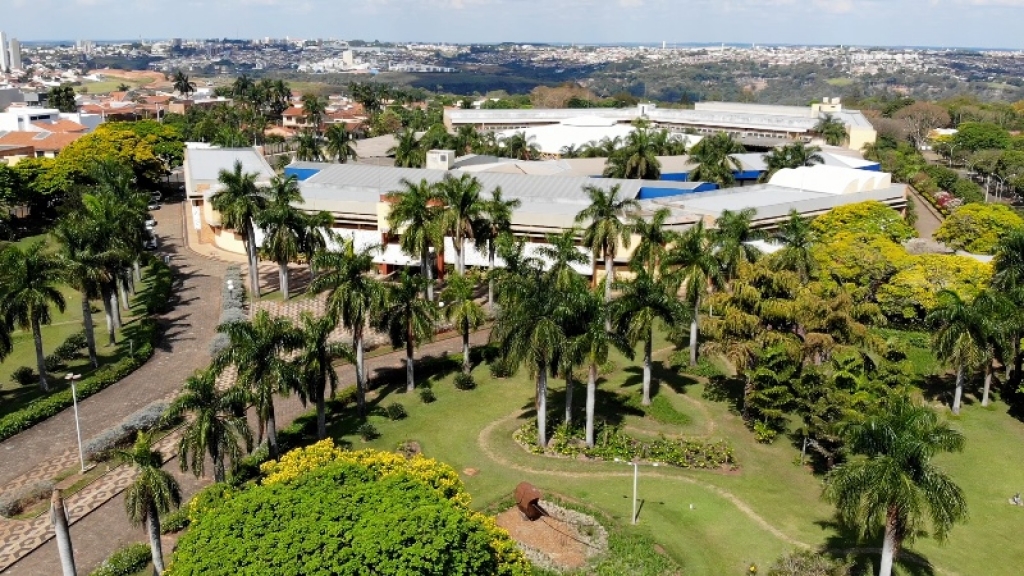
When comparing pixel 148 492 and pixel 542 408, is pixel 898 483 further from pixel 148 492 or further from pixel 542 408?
pixel 148 492

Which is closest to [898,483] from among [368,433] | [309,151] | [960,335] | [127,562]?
[960,335]

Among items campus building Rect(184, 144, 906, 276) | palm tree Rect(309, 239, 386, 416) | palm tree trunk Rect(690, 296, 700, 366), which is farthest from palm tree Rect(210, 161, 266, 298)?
palm tree trunk Rect(690, 296, 700, 366)

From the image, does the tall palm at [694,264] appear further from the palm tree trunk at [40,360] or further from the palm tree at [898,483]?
the palm tree trunk at [40,360]

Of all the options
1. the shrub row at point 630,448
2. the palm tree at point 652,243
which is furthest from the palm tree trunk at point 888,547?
the palm tree at point 652,243

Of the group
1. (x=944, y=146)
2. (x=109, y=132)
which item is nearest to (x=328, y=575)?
(x=109, y=132)

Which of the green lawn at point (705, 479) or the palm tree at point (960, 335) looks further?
the palm tree at point (960, 335)

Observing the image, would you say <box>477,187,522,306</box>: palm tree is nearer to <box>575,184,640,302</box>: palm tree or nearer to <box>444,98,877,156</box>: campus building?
<box>575,184,640,302</box>: palm tree
